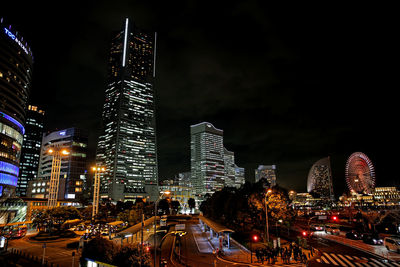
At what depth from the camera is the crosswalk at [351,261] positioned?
28.7 m

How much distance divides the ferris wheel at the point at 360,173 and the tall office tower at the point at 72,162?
512 ft

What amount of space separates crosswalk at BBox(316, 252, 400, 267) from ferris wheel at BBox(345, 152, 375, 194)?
87.7 m

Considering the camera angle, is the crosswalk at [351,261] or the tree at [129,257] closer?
the tree at [129,257]

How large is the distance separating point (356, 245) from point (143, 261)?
1483 inches

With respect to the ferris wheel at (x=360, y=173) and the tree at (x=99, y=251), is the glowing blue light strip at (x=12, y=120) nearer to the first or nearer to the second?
the tree at (x=99, y=251)

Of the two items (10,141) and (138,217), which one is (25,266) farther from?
(10,141)

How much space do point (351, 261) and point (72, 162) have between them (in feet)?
576

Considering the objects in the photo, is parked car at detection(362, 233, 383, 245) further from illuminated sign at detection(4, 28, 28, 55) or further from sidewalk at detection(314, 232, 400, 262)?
illuminated sign at detection(4, 28, 28, 55)

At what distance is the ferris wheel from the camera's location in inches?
4232

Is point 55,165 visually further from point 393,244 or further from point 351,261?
point 393,244

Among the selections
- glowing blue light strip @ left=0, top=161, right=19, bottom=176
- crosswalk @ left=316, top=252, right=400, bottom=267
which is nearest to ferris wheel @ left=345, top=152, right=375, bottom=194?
crosswalk @ left=316, top=252, right=400, bottom=267

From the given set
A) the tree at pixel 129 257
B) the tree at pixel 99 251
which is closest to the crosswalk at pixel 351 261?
the tree at pixel 129 257

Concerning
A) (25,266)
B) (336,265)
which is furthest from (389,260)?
(25,266)

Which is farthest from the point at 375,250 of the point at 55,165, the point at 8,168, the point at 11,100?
the point at 11,100
